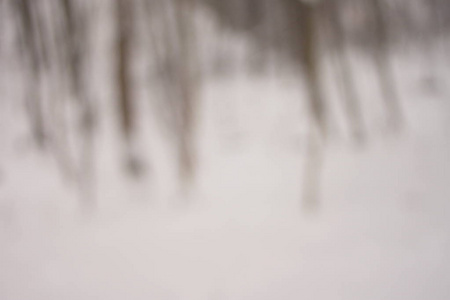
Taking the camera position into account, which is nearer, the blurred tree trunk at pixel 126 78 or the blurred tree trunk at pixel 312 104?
the blurred tree trunk at pixel 312 104

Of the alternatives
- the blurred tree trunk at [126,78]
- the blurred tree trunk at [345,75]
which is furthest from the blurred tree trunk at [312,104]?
the blurred tree trunk at [126,78]

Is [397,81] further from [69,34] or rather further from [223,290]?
[69,34]

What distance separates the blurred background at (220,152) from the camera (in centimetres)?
120

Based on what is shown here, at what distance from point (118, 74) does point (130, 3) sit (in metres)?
0.34

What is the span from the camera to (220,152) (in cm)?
155

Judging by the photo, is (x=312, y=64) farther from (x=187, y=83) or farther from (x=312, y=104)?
(x=187, y=83)

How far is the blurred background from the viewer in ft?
3.93

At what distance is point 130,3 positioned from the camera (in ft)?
5.00

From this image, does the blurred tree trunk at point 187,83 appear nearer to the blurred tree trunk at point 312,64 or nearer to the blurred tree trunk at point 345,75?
A: the blurred tree trunk at point 312,64

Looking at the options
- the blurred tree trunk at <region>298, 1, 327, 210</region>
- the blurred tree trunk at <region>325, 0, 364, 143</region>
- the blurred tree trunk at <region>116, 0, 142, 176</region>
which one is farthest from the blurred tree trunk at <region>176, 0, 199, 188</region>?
the blurred tree trunk at <region>325, 0, 364, 143</region>

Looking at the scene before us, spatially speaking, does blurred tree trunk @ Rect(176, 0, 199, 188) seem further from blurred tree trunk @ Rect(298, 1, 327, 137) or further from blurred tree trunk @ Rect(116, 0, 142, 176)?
blurred tree trunk @ Rect(298, 1, 327, 137)

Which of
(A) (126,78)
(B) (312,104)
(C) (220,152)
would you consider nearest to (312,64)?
(B) (312,104)

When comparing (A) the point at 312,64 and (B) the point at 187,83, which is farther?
(B) the point at 187,83

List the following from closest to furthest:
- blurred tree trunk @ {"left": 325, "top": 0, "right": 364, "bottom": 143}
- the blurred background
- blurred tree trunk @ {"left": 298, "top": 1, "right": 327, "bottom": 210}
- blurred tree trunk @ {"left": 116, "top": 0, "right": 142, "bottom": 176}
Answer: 1. the blurred background
2. blurred tree trunk @ {"left": 298, "top": 1, "right": 327, "bottom": 210}
3. blurred tree trunk @ {"left": 116, "top": 0, "right": 142, "bottom": 176}
4. blurred tree trunk @ {"left": 325, "top": 0, "right": 364, "bottom": 143}
